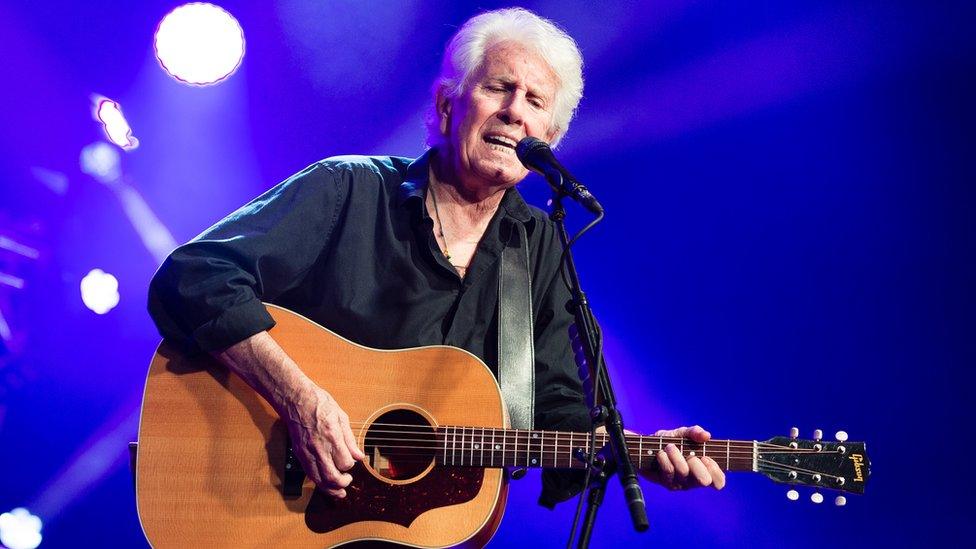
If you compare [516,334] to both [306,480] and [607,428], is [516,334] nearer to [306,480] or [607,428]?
[306,480]

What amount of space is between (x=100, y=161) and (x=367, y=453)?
2649 mm

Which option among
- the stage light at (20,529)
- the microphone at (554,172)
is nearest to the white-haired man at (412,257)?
the microphone at (554,172)

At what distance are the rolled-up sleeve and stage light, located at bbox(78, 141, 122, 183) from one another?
1825 mm

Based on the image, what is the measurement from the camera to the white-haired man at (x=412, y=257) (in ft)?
8.59

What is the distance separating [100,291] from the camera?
4371 millimetres

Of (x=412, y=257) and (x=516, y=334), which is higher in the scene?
(x=412, y=257)

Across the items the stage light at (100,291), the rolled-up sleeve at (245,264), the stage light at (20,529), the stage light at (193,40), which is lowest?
the stage light at (20,529)

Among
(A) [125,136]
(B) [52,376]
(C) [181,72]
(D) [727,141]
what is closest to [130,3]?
(C) [181,72]

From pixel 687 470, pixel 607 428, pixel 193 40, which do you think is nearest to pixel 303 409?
pixel 607 428

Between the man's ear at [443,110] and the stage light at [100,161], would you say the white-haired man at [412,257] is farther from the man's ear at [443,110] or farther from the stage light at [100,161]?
→ the stage light at [100,161]

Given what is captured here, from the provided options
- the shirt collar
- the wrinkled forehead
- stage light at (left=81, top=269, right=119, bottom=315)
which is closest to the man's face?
the wrinkled forehead

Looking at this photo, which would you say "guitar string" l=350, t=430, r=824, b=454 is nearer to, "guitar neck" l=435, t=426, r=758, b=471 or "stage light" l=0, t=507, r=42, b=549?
"guitar neck" l=435, t=426, r=758, b=471

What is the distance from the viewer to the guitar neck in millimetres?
2725

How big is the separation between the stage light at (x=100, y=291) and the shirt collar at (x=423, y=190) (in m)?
2.00
